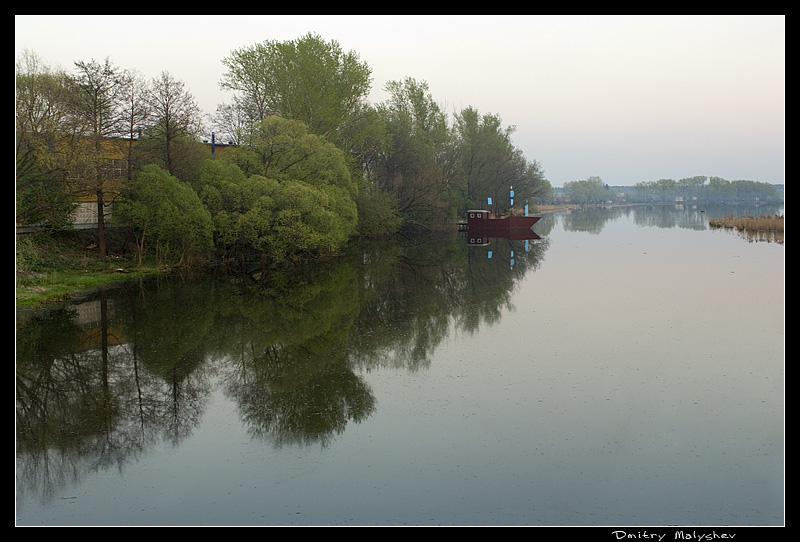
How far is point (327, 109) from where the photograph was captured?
42.9 meters

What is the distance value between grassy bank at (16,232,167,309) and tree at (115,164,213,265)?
1.16 meters

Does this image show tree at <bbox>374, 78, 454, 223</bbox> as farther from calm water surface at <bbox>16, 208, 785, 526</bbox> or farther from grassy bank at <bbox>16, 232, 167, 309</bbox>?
calm water surface at <bbox>16, 208, 785, 526</bbox>

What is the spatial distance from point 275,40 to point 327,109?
5.36 metres

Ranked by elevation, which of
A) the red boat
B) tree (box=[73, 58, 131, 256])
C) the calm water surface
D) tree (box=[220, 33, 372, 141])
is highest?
tree (box=[220, 33, 372, 141])

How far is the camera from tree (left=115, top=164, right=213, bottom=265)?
28578mm

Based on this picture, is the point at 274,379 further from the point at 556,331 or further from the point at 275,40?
the point at 275,40

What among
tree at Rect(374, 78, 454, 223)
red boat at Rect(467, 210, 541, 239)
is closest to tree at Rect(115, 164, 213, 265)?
tree at Rect(374, 78, 454, 223)

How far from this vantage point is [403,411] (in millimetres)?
11117

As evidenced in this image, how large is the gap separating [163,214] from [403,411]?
20533 mm

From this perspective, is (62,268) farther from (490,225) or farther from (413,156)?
(490,225)

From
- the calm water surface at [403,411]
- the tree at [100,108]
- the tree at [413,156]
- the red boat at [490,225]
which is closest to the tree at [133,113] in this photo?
the tree at [100,108]

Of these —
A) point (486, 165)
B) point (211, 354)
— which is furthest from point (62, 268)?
point (486, 165)
